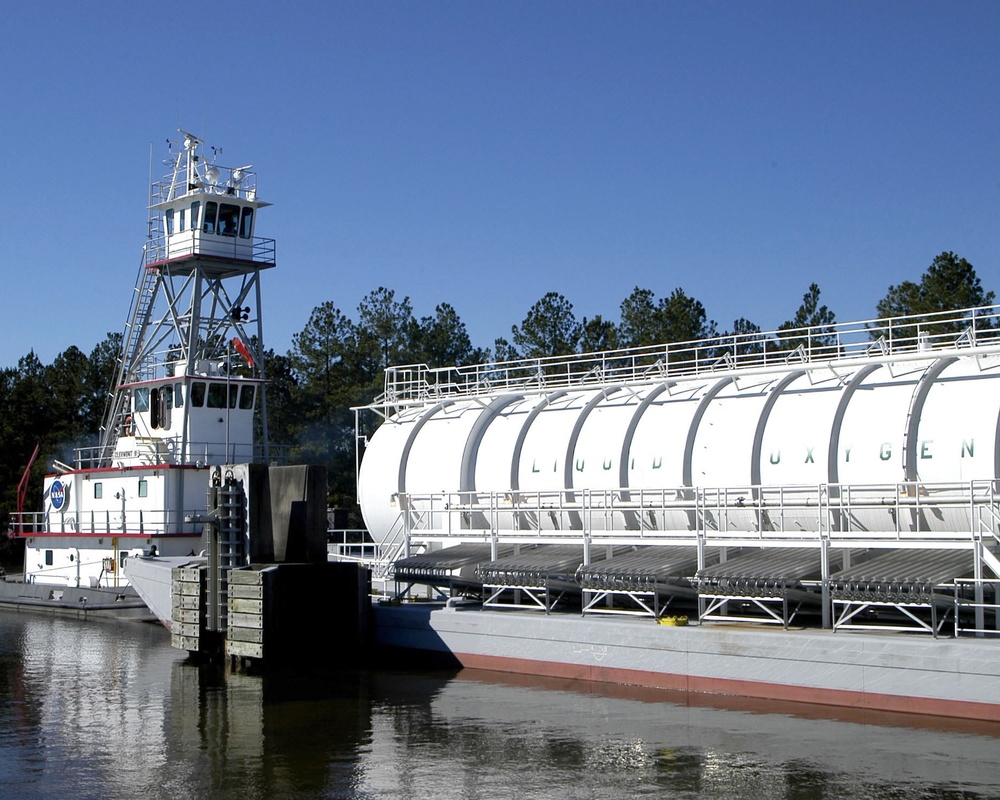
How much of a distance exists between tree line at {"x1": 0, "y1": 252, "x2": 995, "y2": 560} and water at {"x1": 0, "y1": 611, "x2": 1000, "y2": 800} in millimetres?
40612

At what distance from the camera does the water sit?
1683 cm

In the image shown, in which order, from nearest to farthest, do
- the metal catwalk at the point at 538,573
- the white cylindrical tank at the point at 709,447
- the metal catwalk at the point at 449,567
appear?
the white cylindrical tank at the point at 709,447 → the metal catwalk at the point at 538,573 → the metal catwalk at the point at 449,567

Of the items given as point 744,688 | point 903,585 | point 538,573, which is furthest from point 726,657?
point 538,573

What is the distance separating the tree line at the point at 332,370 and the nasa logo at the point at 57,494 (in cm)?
2165

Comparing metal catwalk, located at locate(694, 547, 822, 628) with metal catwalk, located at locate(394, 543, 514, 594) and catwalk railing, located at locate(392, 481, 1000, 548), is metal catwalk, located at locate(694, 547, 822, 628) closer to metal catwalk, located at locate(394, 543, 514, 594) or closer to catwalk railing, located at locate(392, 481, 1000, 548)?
catwalk railing, located at locate(392, 481, 1000, 548)

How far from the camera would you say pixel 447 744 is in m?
19.5

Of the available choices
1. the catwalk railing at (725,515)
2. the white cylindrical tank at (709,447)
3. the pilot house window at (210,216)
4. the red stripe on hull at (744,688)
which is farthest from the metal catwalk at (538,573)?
the pilot house window at (210,216)

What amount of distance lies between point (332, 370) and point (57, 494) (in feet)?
88.1

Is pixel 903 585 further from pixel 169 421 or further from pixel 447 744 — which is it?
pixel 169 421

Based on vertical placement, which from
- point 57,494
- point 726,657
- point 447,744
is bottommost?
point 447,744

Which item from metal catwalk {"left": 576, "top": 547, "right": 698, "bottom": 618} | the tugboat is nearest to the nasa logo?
the tugboat

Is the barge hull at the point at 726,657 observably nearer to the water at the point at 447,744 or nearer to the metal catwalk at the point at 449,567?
the water at the point at 447,744

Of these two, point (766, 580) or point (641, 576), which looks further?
point (641, 576)

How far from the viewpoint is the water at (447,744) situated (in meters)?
16.8
